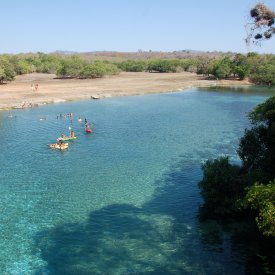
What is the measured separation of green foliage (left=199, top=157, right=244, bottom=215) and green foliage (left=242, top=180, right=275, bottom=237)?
12331mm

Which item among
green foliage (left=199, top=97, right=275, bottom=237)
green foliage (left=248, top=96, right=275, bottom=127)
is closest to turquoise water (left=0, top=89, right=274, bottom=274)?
green foliage (left=199, top=97, right=275, bottom=237)

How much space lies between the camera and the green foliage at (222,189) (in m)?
33.0

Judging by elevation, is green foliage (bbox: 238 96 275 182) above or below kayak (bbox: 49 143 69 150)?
above

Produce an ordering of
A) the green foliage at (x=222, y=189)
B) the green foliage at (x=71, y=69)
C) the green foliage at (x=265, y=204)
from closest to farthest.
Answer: the green foliage at (x=265, y=204), the green foliage at (x=222, y=189), the green foliage at (x=71, y=69)

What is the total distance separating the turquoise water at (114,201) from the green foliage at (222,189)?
5.53ft

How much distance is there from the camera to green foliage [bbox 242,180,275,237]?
18.5 meters

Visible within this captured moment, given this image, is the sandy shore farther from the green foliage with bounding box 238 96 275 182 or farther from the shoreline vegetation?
the green foliage with bounding box 238 96 275 182

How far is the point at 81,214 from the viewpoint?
34.6 meters

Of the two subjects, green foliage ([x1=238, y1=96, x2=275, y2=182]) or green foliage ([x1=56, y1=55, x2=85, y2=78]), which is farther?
green foliage ([x1=56, y1=55, x2=85, y2=78])

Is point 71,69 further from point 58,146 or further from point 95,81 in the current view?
point 58,146

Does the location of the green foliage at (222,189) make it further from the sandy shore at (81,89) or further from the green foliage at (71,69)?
the green foliage at (71,69)

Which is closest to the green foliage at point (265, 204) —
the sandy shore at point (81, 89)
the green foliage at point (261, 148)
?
the green foliage at point (261, 148)

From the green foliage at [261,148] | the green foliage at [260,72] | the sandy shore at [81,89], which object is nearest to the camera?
the green foliage at [261,148]

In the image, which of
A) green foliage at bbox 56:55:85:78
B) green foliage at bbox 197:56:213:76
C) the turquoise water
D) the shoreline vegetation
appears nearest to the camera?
the turquoise water
